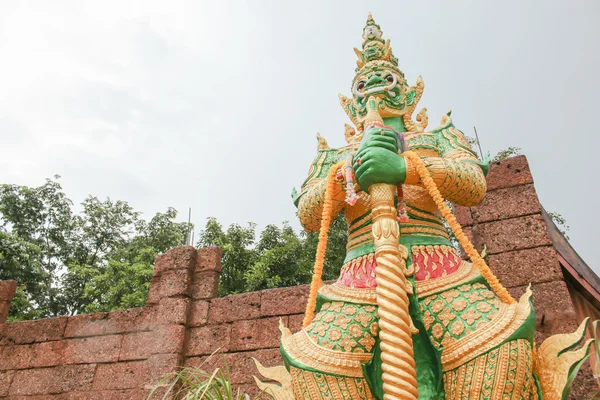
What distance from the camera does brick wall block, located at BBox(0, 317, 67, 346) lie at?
16.2 feet

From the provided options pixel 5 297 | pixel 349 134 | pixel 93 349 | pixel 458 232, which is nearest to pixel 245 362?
pixel 93 349

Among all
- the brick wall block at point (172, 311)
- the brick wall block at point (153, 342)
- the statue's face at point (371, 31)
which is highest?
the statue's face at point (371, 31)

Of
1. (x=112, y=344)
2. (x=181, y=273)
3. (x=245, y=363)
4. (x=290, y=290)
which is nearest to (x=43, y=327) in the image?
(x=112, y=344)

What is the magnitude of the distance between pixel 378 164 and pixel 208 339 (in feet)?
9.31

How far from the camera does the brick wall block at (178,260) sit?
4.70 metres

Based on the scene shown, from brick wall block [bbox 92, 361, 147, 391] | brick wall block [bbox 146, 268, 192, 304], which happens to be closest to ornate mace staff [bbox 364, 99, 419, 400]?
brick wall block [bbox 146, 268, 192, 304]

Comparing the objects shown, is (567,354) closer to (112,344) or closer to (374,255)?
(374,255)

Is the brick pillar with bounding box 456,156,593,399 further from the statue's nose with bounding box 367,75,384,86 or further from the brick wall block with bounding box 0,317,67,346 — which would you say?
the brick wall block with bounding box 0,317,67,346

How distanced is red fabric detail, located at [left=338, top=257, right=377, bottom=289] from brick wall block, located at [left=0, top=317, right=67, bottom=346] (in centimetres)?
387

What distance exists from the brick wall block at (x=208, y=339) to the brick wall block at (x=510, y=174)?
254 cm

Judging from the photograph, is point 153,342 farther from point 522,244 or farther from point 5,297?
point 522,244

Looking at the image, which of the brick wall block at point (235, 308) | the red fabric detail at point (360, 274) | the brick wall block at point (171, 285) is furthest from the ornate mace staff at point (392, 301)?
the brick wall block at point (171, 285)

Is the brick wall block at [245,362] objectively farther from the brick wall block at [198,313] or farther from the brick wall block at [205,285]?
the brick wall block at [205,285]

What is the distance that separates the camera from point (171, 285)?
4.63 metres
